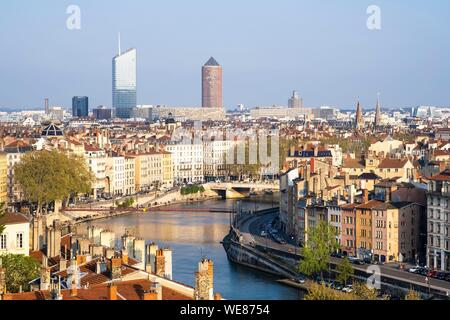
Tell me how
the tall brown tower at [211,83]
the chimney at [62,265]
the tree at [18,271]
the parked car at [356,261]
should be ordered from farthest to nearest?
1. the tall brown tower at [211,83]
2. the parked car at [356,261]
3. the chimney at [62,265]
4. the tree at [18,271]

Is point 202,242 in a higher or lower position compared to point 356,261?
lower

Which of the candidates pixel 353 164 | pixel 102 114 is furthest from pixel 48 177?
pixel 102 114

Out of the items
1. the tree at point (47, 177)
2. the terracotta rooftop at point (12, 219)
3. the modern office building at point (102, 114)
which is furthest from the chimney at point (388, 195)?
the modern office building at point (102, 114)

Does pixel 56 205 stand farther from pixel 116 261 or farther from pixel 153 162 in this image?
pixel 116 261

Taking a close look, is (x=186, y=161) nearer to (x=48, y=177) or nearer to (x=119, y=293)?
(x=48, y=177)

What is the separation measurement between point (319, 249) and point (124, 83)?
7514 centimetres

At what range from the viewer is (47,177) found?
24.1 meters

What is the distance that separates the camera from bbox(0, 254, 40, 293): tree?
8.48 metres

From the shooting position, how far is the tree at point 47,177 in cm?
2394

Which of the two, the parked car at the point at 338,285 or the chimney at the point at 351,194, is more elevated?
the chimney at the point at 351,194

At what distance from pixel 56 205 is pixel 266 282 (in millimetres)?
10889

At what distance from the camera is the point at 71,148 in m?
29.4

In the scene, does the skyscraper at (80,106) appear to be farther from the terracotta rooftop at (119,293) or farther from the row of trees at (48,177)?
the terracotta rooftop at (119,293)

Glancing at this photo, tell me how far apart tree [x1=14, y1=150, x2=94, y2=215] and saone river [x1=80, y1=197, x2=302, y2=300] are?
1539 millimetres
